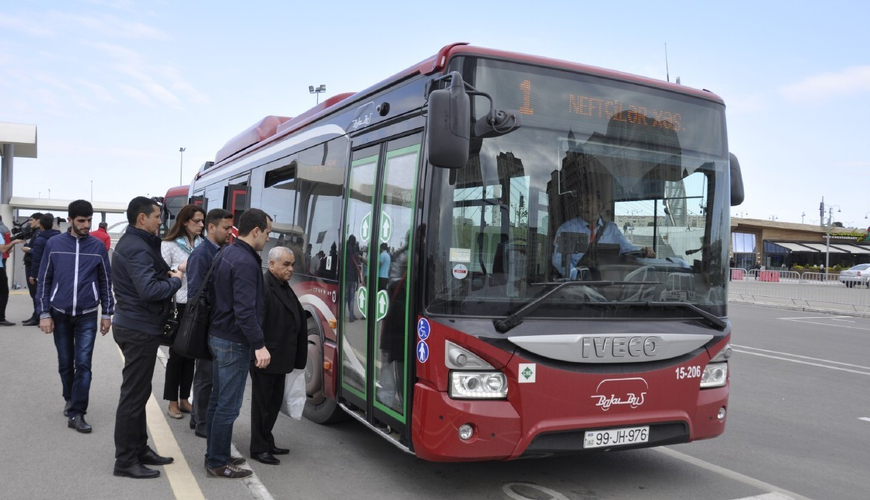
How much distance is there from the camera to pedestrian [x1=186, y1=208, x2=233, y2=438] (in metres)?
5.73

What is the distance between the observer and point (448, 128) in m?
4.13

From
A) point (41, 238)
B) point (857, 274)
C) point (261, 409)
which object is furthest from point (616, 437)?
point (857, 274)

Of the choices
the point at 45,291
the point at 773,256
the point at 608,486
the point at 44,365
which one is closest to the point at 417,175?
the point at 608,486

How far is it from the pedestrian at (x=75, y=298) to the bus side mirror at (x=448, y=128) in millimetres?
3451

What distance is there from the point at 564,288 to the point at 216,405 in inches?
97.6

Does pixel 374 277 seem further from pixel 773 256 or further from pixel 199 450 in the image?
pixel 773 256

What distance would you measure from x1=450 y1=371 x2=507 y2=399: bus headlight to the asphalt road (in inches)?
33.5

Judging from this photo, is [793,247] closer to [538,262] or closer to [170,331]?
[538,262]

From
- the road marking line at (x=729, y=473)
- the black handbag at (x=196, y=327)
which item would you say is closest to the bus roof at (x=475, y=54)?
the black handbag at (x=196, y=327)

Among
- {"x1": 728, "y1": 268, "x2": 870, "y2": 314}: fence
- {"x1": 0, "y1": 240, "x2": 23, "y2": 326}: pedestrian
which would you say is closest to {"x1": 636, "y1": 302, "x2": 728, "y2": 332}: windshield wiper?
{"x1": 0, "y1": 240, "x2": 23, "y2": 326}: pedestrian

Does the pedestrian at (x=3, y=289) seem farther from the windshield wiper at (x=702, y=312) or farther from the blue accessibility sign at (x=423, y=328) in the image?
the windshield wiper at (x=702, y=312)

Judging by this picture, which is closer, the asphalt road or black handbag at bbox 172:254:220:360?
the asphalt road

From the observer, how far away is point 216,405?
193 inches

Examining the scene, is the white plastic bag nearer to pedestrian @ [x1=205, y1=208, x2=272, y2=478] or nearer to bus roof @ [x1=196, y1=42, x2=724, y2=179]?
pedestrian @ [x1=205, y1=208, x2=272, y2=478]
